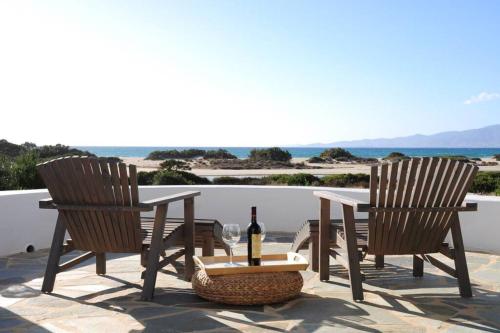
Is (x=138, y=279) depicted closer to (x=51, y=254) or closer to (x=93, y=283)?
(x=93, y=283)

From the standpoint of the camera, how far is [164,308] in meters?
3.25

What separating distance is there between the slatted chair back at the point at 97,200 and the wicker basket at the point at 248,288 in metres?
0.58

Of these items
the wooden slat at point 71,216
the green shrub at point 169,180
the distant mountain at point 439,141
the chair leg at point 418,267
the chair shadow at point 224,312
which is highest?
the distant mountain at point 439,141

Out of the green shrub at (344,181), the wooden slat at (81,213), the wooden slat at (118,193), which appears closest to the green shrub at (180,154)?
the green shrub at (344,181)

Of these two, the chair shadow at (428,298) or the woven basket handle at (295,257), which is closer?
the chair shadow at (428,298)

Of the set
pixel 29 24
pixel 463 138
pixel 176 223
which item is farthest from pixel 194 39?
pixel 463 138

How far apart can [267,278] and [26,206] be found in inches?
121

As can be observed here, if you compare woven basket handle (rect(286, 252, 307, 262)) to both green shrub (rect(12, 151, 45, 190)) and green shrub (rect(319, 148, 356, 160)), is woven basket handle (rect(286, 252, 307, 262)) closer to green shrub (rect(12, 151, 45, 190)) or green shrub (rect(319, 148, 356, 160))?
green shrub (rect(12, 151, 45, 190))

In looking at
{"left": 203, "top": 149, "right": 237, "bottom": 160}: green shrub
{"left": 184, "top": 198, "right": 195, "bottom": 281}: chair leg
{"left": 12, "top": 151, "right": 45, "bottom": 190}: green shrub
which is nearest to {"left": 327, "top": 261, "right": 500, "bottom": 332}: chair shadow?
{"left": 184, "top": 198, "right": 195, "bottom": 281}: chair leg

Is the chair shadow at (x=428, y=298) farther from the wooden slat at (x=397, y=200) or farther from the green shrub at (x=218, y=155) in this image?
the green shrub at (x=218, y=155)

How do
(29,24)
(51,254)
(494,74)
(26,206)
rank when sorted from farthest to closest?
(494,74) < (29,24) < (26,206) < (51,254)

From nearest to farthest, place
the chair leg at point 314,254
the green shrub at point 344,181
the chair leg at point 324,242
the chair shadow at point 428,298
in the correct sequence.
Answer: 1. the chair shadow at point 428,298
2. the chair leg at point 324,242
3. the chair leg at point 314,254
4. the green shrub at point 344,181

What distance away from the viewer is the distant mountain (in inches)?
4653

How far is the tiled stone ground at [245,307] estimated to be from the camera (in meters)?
2.89
